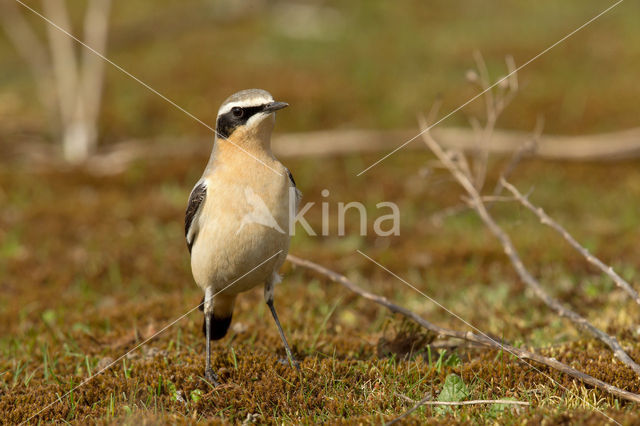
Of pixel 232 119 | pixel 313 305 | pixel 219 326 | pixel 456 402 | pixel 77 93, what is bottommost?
pixel 313 305

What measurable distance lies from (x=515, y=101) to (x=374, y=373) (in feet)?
41.8

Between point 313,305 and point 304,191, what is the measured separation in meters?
5.50

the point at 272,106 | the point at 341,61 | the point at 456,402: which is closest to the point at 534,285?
the point at 456,402

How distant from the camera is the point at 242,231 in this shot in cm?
507

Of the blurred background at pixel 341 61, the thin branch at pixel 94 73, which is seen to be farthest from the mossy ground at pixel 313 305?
the blurred background at pixel 341 61

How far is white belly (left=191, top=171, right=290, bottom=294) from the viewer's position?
16.7ft

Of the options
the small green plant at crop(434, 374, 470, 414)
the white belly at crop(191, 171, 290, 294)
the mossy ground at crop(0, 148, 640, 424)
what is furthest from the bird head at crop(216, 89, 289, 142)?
the small green plant at crop(434, 374, 470, 414)

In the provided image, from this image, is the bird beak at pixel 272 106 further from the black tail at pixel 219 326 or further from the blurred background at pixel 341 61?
the blurred background at pixel 341 61

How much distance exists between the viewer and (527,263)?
8.68 meters

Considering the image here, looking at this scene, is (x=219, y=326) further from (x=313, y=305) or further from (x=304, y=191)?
(x=304, y=191)

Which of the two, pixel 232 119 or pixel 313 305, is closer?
pixel 232 119

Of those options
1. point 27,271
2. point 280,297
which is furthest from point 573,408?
point 27,271

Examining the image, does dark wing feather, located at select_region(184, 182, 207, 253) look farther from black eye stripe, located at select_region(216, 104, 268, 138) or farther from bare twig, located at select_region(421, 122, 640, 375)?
bare twig, located at select_region(421, 122, 640, 375)

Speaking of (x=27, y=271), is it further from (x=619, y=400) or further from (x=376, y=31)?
(x=376, y=31)
